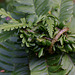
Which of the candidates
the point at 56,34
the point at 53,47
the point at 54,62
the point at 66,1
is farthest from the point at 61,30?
the point at 66,1

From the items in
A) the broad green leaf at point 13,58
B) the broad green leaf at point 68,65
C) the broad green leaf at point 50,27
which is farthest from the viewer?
the broad green leaf at point 13,58

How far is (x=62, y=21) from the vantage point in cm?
139

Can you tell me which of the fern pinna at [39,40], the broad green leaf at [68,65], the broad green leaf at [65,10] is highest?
the broad green leaf at [65,10]

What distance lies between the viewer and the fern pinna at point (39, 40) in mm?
1226

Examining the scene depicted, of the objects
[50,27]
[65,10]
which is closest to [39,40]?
[50,27]

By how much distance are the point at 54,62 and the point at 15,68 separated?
42 cm

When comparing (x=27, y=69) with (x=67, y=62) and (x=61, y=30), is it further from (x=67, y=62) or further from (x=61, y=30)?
(x=61, y=30)

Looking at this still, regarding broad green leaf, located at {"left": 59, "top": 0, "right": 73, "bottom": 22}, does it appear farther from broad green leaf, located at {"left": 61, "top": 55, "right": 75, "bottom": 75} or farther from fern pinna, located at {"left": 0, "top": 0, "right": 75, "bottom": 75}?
broad green leaf, located at {"left": 61, "top": 55, "right": 75, "bottom": 75}

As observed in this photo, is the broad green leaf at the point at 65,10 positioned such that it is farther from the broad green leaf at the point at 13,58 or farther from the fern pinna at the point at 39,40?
the broad green leaf at the point at 13,58

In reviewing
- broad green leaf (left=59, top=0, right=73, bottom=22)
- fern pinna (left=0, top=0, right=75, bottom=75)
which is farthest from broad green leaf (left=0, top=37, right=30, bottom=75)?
broad green leaf (left=59, top=0, right=73, bottom=22)

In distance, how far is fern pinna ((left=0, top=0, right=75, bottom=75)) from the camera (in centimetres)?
123

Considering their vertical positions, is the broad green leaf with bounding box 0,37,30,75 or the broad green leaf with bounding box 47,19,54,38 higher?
the broad green leaf with bounding box 47,19,54,38

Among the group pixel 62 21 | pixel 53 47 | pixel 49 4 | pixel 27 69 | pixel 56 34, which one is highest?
pixel 49 4

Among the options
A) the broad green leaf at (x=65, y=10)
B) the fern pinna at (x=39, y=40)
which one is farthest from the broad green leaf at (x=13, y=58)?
the broad green leaf at (x=65, y=10)
